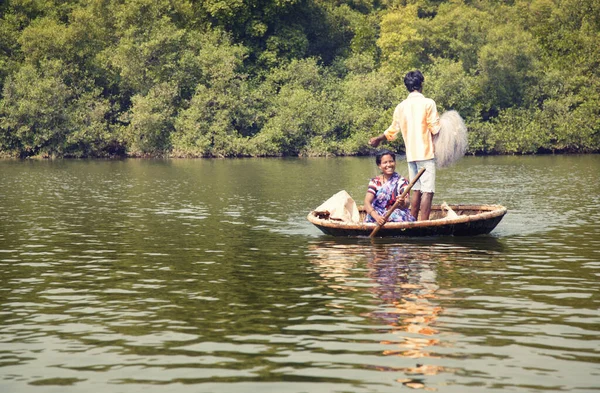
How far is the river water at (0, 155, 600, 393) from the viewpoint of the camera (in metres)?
8.63

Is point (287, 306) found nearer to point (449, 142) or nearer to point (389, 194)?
point (389, 194)

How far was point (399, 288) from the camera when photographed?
12.7m

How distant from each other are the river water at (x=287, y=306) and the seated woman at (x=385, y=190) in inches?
22.9

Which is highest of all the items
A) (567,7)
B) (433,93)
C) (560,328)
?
(567,7)

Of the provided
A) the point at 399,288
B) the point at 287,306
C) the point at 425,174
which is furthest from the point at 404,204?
the point at 287,306

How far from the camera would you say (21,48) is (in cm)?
6581

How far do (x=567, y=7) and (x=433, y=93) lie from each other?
13.4m

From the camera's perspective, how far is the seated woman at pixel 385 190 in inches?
691

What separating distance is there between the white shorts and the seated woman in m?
0.23

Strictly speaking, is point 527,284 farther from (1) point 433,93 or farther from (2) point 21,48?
(2) point 21,48

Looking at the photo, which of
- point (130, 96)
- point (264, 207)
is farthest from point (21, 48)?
point (264, 207)

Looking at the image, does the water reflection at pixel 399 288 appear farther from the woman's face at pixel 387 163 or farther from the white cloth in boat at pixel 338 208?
the white cloth in boat at pixel 338 208

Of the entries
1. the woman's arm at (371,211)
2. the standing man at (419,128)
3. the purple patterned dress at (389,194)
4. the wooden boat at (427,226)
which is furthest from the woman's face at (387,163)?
the wooden boat at (427,226)

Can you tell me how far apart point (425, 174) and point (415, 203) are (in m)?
0.72
